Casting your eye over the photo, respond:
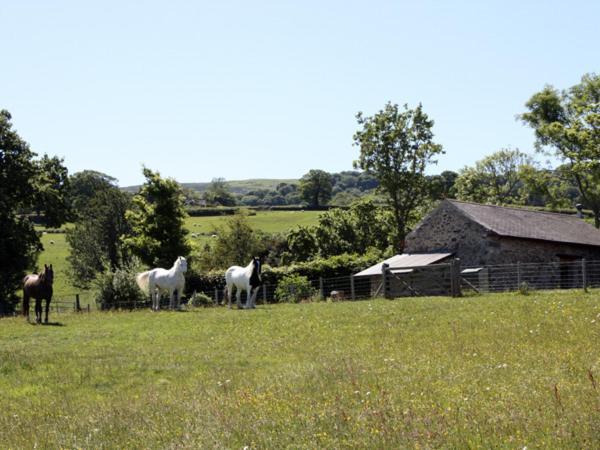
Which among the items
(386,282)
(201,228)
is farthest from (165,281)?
(201,228)

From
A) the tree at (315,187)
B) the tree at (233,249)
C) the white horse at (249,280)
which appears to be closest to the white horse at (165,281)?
the white horse at (249,280)

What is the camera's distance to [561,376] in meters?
10.2

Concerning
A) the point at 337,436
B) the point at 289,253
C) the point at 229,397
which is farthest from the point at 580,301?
the point at 289,253

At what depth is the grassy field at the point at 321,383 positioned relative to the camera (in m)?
7.89

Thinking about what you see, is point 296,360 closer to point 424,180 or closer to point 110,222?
point 424,180

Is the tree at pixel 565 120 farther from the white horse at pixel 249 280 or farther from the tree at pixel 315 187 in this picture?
the tree at pixel 315 187

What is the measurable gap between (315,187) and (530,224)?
353ft

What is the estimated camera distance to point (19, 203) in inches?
1833

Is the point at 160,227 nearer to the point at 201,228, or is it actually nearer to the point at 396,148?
the point at 396,148

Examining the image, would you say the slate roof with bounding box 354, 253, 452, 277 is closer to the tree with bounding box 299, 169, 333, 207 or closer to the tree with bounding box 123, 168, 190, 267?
the tree with bounding box 123, 168, 190, 267

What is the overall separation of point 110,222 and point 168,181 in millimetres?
17083

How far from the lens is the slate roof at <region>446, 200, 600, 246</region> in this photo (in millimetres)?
38906

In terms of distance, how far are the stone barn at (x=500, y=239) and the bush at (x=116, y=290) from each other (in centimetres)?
1599

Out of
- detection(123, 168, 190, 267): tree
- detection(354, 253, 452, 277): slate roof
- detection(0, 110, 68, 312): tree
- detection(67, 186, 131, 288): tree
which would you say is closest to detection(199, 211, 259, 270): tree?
detection(67, 186, 131, 288): tree
